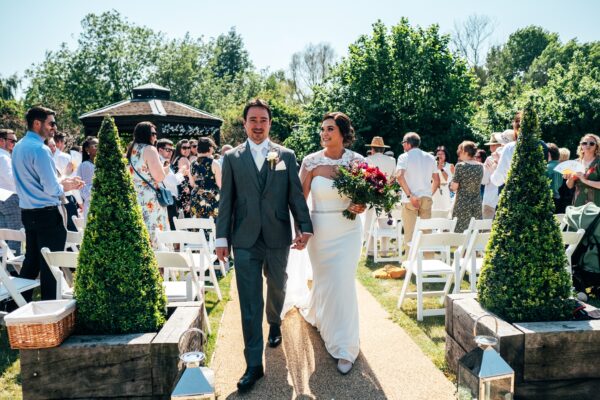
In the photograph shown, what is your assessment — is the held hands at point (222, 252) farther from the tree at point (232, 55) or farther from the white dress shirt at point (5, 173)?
the tree at point (232, 55)

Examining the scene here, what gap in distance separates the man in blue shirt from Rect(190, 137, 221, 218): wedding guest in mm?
3235

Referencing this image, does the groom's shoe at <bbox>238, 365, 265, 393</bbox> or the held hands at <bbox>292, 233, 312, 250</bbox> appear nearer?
the groom's shoe at <bbox>238, 365, 265, 393</bbox>

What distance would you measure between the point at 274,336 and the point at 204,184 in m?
4.43

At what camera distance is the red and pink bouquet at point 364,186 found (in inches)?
174

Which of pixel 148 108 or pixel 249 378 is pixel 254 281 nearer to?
pixel 249 378

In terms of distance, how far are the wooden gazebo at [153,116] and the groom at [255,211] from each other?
993 centimetres

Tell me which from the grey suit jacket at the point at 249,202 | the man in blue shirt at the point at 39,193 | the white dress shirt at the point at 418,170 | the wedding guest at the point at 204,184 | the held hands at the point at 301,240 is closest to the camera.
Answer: the grey suit jacket at the point at 249,202

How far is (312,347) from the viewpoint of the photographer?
4.86m

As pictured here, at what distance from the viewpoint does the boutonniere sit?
13.5ft

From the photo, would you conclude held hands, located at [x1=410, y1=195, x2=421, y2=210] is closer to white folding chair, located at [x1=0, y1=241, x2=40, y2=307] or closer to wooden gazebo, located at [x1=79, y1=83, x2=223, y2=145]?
white folding chair, located at [x1=0, y1=241, x2=40, y2=307]

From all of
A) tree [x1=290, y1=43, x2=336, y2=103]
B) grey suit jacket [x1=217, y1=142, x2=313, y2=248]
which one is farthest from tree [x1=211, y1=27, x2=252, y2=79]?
grey suit jacket [x1=217, y1=142, x2=313, y2=248]

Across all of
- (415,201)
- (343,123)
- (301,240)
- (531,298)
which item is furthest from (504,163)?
(301,240)

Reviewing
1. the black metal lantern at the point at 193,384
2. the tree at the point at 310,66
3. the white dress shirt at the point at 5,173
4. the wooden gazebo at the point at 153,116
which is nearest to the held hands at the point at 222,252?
the black metal lantern at the point at 193,384

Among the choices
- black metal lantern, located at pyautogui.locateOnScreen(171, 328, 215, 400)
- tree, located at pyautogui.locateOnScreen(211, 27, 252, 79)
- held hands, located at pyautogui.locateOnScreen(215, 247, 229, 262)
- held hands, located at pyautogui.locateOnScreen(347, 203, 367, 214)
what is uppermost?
tree, located at pyautogui.locateOnScreen(211, 27, 252, 79)
